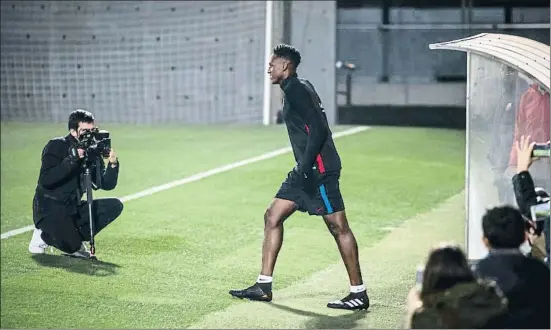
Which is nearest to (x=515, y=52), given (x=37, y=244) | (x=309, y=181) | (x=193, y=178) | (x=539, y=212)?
(x=539, y=212)

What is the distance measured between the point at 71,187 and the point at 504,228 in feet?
16.3

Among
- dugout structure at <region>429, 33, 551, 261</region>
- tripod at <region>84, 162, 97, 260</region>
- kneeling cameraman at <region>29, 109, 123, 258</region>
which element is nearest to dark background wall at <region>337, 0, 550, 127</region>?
kneeling cameraman at <region>29, 109, 123, 258</region>

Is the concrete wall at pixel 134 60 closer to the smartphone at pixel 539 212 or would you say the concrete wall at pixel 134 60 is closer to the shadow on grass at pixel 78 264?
the shadow on grass at pixel 78 264

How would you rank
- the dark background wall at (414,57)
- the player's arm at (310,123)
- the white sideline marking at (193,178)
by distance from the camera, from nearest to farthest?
the player's arm at (310,123)
the white sideline marking at (193,178)
the dark background wall at (414,57)

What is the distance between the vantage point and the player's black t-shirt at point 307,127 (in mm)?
8336

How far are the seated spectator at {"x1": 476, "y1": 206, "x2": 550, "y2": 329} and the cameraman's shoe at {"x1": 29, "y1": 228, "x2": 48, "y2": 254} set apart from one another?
5.06 meters

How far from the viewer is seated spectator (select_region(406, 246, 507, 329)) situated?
18.2 feet

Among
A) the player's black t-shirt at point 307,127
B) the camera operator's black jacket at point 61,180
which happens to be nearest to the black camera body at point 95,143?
the camera operator's black jacket at point 61,180

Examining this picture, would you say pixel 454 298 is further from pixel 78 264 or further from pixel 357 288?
pixel 78 264

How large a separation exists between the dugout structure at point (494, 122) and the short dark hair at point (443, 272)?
2500mm

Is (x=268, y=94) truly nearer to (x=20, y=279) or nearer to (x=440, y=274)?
(x=20, y=279)

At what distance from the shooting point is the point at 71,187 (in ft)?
33.7

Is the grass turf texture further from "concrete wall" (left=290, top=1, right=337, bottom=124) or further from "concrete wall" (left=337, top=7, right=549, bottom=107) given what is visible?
"concrete wall" (left=337, top=7, right=549, bottom=107)

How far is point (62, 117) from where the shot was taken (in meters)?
21.3
